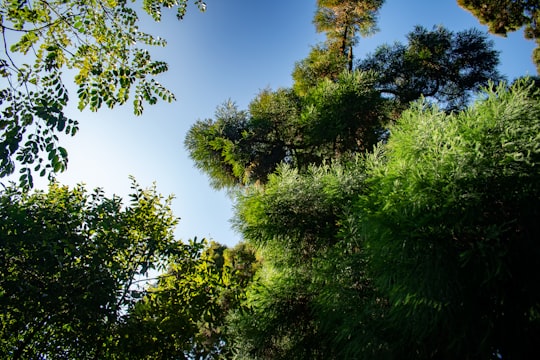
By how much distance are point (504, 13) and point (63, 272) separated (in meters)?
16.4

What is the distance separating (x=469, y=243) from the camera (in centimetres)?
466

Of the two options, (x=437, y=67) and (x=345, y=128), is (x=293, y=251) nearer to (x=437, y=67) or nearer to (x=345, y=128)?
(x=345, y=128)

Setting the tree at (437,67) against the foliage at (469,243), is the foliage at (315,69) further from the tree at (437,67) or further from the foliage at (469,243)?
the foliage at (469,243)

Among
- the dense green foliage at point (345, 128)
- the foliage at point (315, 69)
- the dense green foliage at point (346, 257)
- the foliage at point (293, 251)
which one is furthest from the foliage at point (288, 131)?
the dense green foliage at point (346, 257)

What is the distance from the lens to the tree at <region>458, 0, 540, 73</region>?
13219mm

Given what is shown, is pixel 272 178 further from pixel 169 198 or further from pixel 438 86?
pixel 438 86

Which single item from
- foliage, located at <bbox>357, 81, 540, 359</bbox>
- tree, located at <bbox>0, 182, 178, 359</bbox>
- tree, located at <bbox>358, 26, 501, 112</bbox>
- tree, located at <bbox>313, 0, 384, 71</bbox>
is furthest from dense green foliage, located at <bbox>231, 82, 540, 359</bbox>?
tree, located at <bbox>313, 0, 384, 71</bbox>

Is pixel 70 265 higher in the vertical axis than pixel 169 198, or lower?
lower

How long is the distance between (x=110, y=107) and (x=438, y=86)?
1149 cm

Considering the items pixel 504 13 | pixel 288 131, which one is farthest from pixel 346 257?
pixel 504 13

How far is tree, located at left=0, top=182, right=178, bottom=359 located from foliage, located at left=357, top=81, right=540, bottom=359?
348 cm

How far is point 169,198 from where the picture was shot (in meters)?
6.45

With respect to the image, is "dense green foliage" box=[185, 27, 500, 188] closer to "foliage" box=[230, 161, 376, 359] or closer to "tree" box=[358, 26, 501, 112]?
"tree" box=[358, 26, 501, 112]

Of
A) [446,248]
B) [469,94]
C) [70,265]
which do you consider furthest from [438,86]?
[70,265]
